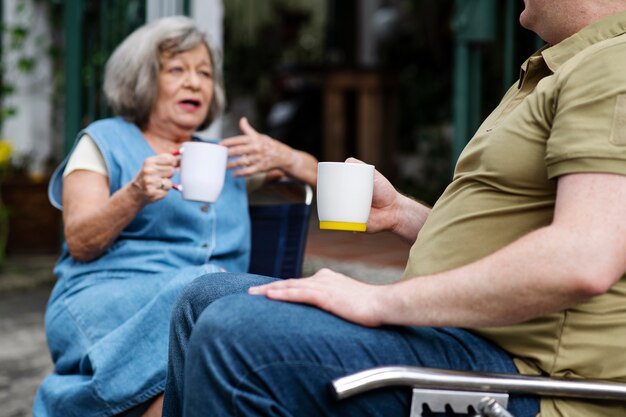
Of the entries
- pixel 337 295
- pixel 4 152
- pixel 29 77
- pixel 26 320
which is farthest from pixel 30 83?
pixel 337 295

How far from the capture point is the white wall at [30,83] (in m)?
6.12

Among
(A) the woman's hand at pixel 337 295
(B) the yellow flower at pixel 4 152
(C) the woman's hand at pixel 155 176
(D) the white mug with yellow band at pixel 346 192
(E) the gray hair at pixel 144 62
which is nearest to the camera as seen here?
(A) the woman's hand at pixel 337 295

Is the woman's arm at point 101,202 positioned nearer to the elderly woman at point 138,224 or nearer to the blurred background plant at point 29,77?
the elderly woman at point 138,224

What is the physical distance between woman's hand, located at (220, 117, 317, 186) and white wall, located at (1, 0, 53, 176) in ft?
12.6

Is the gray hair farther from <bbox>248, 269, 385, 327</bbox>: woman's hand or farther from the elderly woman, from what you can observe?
<bbox>248, 269, 385, 327</bbox>: woman's hand

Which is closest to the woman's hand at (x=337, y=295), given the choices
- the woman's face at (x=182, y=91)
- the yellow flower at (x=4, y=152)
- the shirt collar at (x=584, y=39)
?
the shirt collar at (x=584, y=39)

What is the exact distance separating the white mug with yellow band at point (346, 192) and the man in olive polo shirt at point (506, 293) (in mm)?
192

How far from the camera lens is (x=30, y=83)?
6.19 m

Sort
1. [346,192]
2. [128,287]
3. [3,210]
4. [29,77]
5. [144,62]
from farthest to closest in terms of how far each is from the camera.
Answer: [29,77]
[3,210]
[144,62]
[128,287]
[346,192]

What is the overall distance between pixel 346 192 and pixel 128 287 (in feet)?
3.12

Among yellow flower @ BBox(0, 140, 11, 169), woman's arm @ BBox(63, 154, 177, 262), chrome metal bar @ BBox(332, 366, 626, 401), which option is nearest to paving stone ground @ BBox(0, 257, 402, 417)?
yellow flower @ BBox(0, 140, 11, 169)

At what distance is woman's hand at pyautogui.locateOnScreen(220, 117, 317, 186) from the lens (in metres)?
2.55

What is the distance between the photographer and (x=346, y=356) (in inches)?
53.4

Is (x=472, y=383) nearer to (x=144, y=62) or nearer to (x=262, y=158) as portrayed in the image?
(x=262, y=158)
